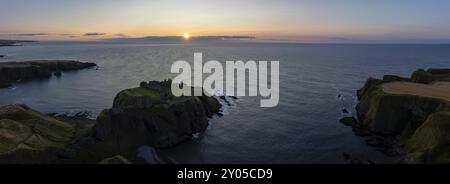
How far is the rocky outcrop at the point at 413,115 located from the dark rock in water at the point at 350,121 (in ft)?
2.79

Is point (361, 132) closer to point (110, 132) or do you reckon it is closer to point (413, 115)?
point (413, 115)

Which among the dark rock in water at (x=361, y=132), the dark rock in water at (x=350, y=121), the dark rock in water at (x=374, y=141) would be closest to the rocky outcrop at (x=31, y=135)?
the dark rock in water at (x=374, y=141)

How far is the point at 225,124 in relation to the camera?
70188mm

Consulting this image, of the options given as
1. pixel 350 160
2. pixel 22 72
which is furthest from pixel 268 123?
pixel 22 72

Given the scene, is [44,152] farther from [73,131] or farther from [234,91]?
[234,91]

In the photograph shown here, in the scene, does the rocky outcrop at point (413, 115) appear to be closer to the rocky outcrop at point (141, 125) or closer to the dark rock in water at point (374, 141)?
the dark rock in water at point (374, 141)

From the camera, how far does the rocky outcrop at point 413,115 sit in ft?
159

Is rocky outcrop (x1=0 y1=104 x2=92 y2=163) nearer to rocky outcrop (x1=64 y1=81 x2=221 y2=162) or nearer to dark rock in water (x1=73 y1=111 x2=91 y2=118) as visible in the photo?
rocky outcrop (x1=64 y1=81 x2=221 y2=162)

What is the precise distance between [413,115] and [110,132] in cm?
4598

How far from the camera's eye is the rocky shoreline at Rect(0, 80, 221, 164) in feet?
153

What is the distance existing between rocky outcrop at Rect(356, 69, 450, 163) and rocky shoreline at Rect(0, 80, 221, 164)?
2952 centimetres

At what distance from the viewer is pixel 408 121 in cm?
6138

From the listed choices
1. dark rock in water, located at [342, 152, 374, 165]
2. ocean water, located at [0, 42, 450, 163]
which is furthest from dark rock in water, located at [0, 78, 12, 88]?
dark rock in water, located at [342, 152, 374, 165]
